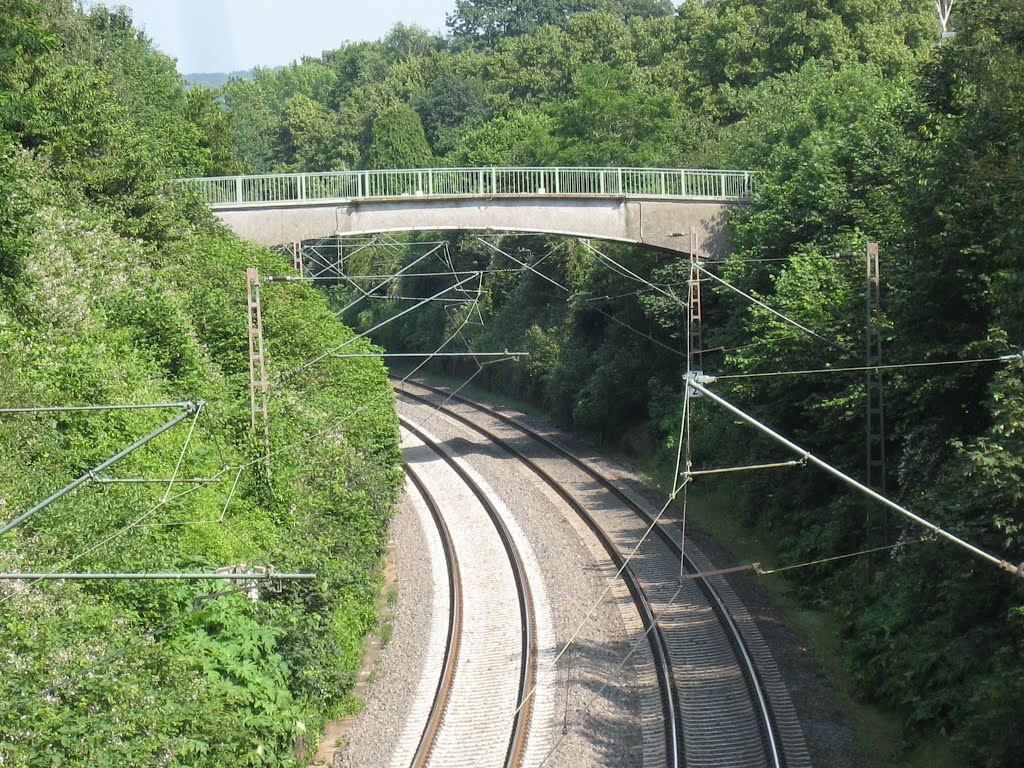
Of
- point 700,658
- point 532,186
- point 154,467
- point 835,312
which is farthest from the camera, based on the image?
point 532,186

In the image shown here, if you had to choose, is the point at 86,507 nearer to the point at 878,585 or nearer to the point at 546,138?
the point at 878,585

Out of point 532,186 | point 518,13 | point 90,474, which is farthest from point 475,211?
point 518,13

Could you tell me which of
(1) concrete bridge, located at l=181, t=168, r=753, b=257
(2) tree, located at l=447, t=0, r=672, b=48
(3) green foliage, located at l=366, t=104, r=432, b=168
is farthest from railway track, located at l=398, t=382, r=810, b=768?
(2) tree, located at l=447, t=0, r=672, b=48

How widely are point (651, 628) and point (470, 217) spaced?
1714cm

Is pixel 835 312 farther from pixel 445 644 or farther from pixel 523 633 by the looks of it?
pixel 445 644

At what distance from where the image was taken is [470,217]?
35250mm

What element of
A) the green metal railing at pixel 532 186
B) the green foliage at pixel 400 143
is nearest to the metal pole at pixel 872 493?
the green metal railing at pixel 532 186

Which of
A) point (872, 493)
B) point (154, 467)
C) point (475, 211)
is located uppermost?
point (475, 211)

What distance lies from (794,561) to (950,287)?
6492mm

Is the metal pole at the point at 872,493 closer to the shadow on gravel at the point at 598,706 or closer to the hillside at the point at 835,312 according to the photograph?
the hillside at the point at 835,312

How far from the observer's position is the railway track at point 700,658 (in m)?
16.7

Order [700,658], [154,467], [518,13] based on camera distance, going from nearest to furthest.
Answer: [700,658] < [154,467] < [518,13]

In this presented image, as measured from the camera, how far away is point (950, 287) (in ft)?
71.1

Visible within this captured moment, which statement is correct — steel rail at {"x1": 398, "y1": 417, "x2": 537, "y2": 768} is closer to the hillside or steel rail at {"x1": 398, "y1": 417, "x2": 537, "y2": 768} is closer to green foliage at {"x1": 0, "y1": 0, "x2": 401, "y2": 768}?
green foliage at {"x1": 0, "y1": 0, "x2": 401, "y2": 768}
